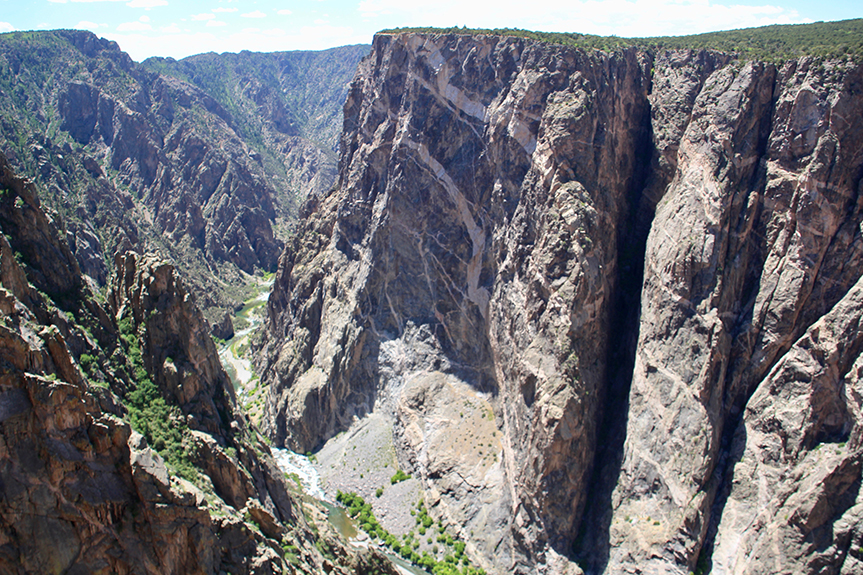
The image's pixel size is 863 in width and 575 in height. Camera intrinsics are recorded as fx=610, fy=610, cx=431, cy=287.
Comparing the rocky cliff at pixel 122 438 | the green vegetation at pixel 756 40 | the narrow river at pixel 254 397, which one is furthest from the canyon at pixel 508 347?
the green vegetation at pixel 756 40

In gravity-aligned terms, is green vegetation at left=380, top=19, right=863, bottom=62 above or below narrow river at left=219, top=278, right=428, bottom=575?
above

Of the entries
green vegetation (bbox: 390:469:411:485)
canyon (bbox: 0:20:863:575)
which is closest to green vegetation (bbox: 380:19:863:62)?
canyon (bbox: 0:20:863:575)

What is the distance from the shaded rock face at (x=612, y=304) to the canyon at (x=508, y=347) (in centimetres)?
23

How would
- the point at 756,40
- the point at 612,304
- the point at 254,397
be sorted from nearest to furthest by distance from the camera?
the point at 612,304 → the point at 756,40 → the point at 254,397

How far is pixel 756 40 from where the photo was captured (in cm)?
5816

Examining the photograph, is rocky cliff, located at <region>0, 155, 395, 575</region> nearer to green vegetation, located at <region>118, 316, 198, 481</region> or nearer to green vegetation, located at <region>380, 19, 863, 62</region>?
green vegetation, located at <region>118, 316, 198, 481</region>

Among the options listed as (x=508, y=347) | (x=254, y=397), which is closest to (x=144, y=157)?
(x=254, y=397)

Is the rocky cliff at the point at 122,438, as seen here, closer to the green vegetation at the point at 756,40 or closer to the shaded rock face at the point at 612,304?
the shaded rock face at the point at 612,304

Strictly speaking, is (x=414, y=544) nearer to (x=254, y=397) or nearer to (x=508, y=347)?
(x=508, y=347)

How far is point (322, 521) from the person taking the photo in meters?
49.2

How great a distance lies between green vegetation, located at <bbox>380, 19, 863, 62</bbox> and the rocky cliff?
47.2 metres

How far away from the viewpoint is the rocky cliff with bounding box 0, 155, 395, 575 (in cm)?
2291

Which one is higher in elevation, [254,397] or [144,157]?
[144,157]

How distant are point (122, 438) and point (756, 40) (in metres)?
62.3
